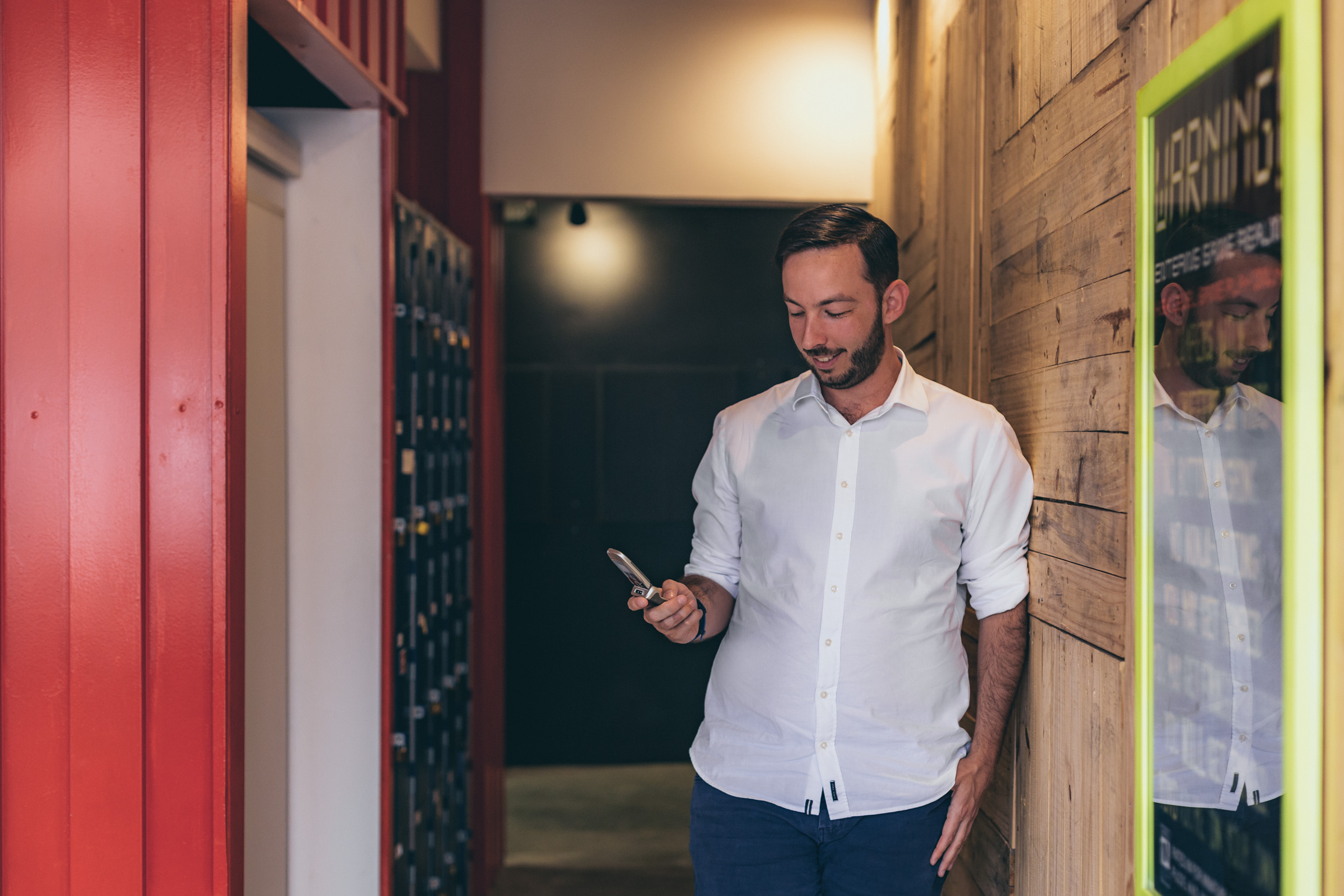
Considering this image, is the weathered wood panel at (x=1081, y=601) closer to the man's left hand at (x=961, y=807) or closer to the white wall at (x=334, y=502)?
the man's left hand at (x=961, y=807)

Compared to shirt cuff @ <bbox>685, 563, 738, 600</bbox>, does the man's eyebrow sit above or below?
above

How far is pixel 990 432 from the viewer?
1.55 m

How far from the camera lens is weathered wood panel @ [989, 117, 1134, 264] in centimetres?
121

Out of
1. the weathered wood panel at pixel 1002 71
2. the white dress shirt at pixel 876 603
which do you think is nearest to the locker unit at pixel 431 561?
the white dress shirt at pixel 876 603

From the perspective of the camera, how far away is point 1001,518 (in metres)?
1.56

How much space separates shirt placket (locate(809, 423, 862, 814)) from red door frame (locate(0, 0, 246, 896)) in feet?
3.00

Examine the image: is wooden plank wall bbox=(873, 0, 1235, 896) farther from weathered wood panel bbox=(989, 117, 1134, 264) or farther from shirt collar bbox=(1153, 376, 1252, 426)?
shirt collar bbox=(1153, 376, 1252, 426)

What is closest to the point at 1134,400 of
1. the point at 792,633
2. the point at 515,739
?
the point at 792,633

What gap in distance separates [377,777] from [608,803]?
80.3 inches

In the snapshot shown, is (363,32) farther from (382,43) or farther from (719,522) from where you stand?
(719,522)

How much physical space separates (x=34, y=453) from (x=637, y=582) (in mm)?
897

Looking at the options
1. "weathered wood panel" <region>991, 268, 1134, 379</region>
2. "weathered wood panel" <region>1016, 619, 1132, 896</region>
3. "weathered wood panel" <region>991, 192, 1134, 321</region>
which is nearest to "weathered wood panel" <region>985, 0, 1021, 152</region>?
"weathered wood panel" <region>991, 192, 1134, 321</region>

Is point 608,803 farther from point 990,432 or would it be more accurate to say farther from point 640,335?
point 990,432

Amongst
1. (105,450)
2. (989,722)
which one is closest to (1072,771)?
(989,722)
